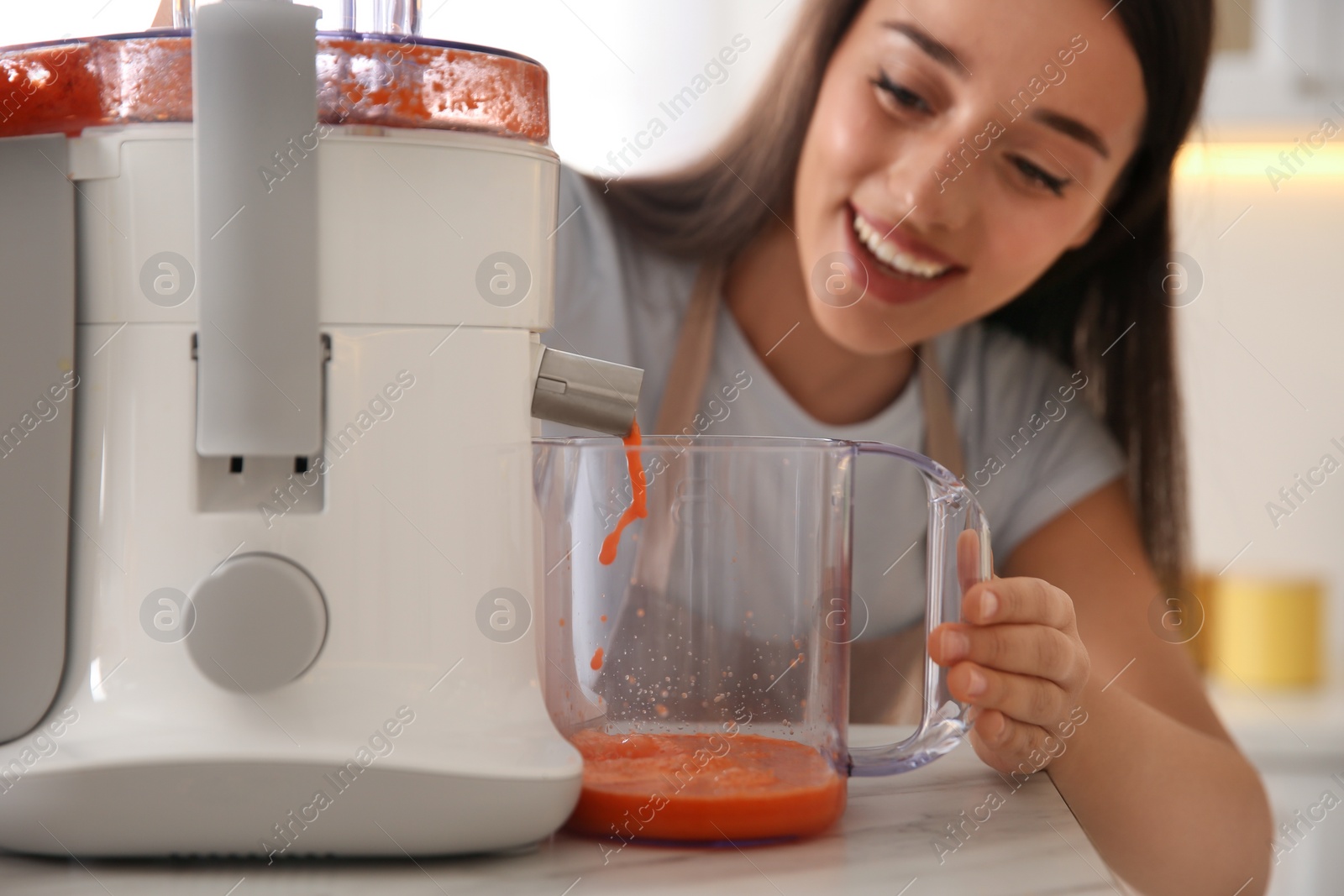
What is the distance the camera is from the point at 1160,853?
2.18ft

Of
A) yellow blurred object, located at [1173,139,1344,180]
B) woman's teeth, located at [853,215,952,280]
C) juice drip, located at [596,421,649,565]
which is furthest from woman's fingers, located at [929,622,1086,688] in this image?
yellow blurred object, located at [1173,139,1344,180]

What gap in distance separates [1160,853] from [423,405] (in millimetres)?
521

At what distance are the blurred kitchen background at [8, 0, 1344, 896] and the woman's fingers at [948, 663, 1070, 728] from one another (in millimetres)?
1147

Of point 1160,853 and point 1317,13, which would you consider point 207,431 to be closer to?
point 1160,853

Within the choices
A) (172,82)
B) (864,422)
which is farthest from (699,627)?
(864,422)

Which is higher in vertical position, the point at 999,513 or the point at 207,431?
the point at 207,431

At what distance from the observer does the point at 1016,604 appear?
1.75ft

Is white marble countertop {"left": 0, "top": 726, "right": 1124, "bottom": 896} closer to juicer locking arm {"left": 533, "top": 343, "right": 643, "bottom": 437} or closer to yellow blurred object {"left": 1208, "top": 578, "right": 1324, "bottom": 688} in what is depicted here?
juicer locking arm {"left": 533, "top": 343, "right": 643, "bottom": 437}

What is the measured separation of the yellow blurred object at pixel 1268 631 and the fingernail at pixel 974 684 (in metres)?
1.64

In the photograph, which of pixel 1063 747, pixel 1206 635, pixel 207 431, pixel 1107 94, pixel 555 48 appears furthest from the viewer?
pixel 1206 635

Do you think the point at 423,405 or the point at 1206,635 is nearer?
the point at 423,405

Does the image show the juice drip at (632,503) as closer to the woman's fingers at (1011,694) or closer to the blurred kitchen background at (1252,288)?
the woman's fingers at (1011,694)

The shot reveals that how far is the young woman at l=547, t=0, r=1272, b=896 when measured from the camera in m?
0.98

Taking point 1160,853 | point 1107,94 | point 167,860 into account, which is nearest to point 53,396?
point 167,860
